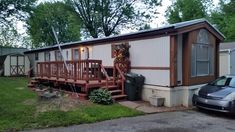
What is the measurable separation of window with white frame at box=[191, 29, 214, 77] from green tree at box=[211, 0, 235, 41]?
75.2 feet

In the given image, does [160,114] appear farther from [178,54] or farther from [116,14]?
[116,14]

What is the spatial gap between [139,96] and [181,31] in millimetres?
3216

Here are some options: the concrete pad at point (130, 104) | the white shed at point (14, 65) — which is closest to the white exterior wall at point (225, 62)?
the concrete pad at point (130, 104)

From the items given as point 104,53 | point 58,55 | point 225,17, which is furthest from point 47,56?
point 225,17

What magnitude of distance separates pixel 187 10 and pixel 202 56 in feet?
90.2

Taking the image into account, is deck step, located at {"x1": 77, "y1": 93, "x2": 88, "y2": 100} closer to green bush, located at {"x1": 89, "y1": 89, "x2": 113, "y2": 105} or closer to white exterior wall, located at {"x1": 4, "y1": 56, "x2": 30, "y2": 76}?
green bush, located at {"x1": 89, "y1": 89, "x2": 113, "y2": 105}

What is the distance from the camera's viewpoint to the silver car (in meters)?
8.82

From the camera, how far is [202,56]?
1172cm

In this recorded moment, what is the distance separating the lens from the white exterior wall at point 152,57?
1059 centimetres

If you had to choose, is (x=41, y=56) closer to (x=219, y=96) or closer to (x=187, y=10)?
(x=219, y=96)

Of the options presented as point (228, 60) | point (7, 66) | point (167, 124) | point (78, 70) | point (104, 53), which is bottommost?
point (167, 124)

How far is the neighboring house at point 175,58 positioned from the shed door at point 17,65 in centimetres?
1419

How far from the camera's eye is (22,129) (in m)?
6.84

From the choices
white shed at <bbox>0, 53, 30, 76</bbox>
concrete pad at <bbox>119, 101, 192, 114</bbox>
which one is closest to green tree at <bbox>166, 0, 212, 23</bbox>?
white shed at <bbox>0, 53, 30, 76</bbox>
